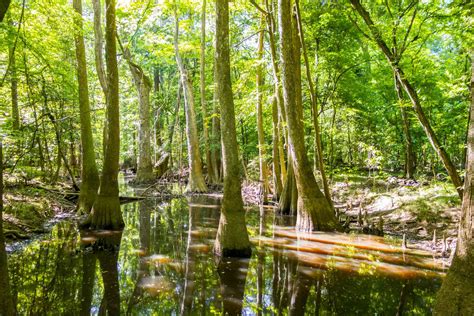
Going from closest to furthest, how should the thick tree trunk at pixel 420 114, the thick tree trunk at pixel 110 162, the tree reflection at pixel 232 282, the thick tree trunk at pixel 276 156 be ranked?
1. the tree reflection at pixel 232 282
2. the thick tree trunk at pixel 420 114
3. the thick tree trunk at pixel 110 162
4. the thick tree trunk at pixel 276 156

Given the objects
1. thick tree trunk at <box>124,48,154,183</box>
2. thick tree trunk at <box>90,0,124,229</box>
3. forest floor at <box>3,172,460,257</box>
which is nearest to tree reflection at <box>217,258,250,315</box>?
thick tree trunk at <box>90,0,124,229</box>

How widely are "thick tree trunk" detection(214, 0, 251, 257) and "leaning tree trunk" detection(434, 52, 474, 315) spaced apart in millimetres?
4402

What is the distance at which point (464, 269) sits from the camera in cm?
340

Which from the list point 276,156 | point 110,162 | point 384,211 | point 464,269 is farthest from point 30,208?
point 384,211

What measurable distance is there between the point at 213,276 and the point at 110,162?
517 cm

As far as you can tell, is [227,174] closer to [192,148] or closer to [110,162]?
[110,162]

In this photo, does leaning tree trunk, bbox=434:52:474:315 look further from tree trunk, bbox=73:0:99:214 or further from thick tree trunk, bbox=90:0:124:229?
tree trunk, bbox=73:0:99:214

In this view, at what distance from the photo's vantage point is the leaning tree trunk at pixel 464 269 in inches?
131

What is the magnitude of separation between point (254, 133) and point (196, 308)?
21.7 meters

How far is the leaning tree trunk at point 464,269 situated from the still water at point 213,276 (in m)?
1.74

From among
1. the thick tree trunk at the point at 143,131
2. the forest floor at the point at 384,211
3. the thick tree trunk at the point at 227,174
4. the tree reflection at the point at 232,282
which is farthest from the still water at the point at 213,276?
the thick tree trunk at the point at 143,131

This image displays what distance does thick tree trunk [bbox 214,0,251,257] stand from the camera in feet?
24.4

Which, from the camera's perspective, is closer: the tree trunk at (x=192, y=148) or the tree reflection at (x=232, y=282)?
the tree reflection at (x=232, y=282)

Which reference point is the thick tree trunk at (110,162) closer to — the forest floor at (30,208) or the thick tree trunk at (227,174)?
the forest floor at (30,208)
